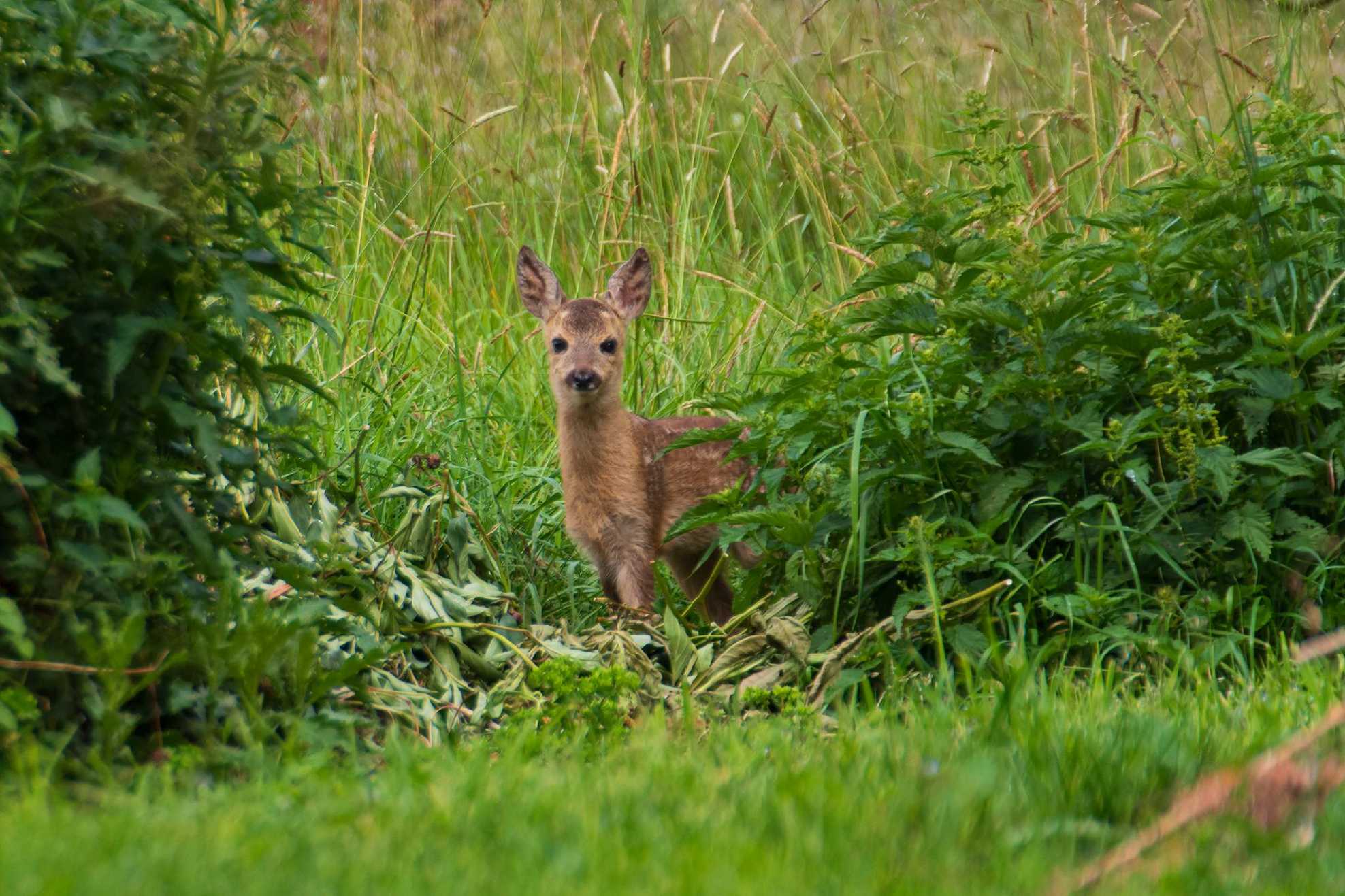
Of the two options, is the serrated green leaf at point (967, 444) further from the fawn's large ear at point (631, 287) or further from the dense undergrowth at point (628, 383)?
the fawn's large ear at point (631, 287)

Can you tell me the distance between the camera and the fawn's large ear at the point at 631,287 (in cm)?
755

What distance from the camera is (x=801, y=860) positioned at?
265cm

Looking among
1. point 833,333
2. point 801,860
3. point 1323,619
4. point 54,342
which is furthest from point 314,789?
point 1323,619

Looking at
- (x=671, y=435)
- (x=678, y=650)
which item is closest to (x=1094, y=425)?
(x=678, y=650)

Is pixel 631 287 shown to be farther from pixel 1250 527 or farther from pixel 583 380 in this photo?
Result: pixel 1250 527

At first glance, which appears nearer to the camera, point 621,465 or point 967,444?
point 967,444

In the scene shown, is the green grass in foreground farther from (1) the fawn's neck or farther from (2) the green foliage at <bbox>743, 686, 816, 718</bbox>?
(1) the fawn's neck

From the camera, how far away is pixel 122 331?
11.8ft

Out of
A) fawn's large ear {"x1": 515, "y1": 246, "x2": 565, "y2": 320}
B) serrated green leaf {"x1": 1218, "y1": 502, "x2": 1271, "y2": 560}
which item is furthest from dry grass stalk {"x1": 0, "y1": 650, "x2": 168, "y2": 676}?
fawn's large ear {"x1": 515, "y1": 246, "x2": 565, "y2": 320}

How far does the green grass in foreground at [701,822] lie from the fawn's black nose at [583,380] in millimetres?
3691

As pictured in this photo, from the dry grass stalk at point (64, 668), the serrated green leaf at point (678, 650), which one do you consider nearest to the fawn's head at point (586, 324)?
the serrated green leaf at point (678, 650)

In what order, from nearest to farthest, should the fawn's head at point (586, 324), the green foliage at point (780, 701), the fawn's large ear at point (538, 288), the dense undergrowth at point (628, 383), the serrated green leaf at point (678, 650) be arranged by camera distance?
the dense undergrowth at point (628, 383)
the green foliage at point (780, 701)
the serrated green leaf at point (678, 650)
the fawn's head at point (586, 324)
the fawn's large ear at point (538, 288)

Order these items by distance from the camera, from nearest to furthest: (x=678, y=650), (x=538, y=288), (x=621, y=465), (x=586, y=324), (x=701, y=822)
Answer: (x=701, y=822)
(x=678, y=650)
(x=621, y=465)
(x=586, y=324)
(x=538, y=288)

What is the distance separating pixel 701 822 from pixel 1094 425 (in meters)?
2.74
